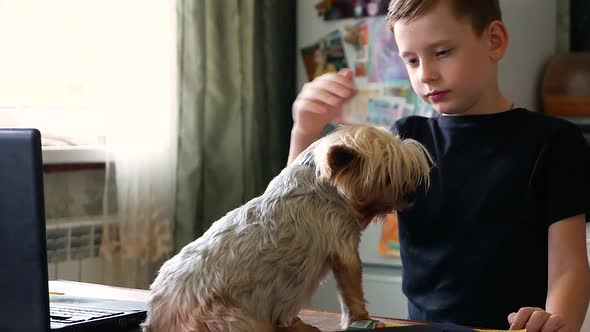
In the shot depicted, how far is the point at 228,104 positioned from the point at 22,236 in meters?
2.16

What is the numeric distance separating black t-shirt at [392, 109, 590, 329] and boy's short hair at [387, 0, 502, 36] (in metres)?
0.18

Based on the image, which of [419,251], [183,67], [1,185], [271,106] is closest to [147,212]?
[183,67]

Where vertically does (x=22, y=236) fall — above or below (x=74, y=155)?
above

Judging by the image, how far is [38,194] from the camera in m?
0.88

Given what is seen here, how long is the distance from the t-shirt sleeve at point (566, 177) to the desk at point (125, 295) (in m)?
0.43

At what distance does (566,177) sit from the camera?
1332mm

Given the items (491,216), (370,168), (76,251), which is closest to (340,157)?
(370,168)

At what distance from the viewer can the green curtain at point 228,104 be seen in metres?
2.87

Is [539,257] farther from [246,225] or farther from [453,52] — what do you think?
[246,225]

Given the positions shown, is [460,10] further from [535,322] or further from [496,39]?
[535,322]

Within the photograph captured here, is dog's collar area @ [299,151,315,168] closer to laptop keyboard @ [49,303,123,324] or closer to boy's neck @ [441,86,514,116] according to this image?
laptop keyboard @ [49,303,123,324]

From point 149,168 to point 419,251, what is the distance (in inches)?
59.1

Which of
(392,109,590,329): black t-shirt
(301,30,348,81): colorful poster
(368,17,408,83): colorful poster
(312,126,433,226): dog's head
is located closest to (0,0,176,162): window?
(301,30,348,81): colorful poster

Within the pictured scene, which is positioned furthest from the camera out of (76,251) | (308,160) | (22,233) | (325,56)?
(325,56)
